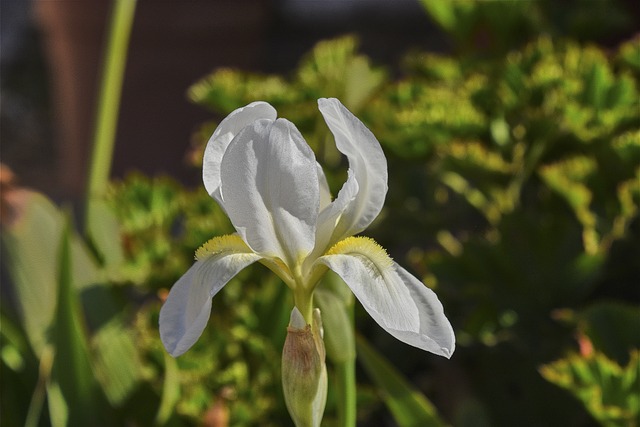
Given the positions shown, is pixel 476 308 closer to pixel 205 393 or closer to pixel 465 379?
pixel 465 379

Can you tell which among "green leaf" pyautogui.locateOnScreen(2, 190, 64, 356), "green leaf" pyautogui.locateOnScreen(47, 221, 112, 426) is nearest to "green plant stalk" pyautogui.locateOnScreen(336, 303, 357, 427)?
"green leaf" pyautogui.locateOnScreen(47, 221, 112, 426)

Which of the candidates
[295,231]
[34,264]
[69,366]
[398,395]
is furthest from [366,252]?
[34,264]

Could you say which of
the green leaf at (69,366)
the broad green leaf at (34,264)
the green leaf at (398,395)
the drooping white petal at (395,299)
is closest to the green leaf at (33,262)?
the broad green leaf at (34,264)

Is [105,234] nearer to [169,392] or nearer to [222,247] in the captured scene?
[169,392]

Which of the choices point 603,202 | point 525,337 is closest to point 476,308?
point 525,337

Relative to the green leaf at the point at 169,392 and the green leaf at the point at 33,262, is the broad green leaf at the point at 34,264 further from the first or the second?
the green leaf at the point at 169,392

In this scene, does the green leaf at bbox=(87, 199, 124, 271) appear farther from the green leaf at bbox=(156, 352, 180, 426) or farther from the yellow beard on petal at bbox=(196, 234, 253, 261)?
the yellow beard on petal at bbox=(196, 234, 253, 261)
